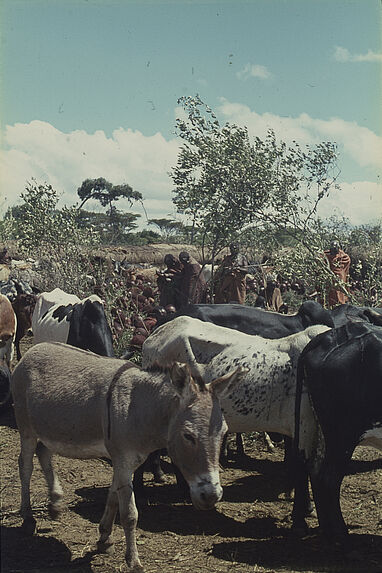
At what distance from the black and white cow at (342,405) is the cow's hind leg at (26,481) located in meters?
2.25

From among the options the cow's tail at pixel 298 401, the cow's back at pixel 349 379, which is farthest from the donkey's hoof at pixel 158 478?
the cow's back at pixel 349 379

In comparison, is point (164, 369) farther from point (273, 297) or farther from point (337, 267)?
point (273, 297)

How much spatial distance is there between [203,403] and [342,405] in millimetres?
1516

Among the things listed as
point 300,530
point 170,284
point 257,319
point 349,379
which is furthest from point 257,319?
point 170,284

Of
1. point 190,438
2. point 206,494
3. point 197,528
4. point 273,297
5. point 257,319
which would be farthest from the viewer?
point 273,297

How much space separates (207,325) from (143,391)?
2.04 metres

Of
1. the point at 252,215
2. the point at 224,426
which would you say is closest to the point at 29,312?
the point at 252,215

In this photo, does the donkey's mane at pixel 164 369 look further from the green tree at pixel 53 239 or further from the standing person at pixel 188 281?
the green tree at pixel 53 239

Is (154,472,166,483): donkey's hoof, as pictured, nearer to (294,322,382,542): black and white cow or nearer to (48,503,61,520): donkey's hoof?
(48,503,61,520): donkey's hoof

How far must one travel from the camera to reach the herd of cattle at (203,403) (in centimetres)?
424

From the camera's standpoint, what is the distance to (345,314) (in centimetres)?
712

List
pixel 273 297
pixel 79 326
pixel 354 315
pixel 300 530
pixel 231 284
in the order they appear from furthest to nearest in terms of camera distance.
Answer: pixel 273 297 < pixel 231 284 < pixel 79 326 < pixel 354 315 < pixel 300 530

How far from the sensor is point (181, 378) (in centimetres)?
421

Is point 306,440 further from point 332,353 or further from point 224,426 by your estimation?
point 224,426
